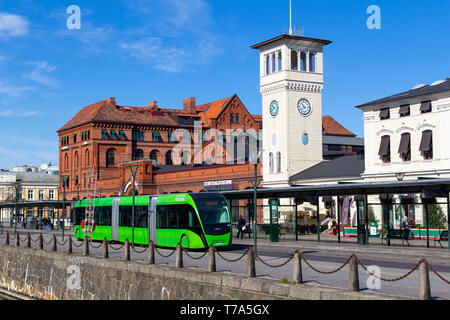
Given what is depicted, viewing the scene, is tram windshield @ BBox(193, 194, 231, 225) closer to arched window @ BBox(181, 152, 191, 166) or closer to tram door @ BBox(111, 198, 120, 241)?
tram door @ BBox(111, 198, 120, 241)

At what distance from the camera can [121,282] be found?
2125 cm

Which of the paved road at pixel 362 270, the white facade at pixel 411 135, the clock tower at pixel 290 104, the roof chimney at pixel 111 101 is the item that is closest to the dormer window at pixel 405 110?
the white facade at pixel 411 135

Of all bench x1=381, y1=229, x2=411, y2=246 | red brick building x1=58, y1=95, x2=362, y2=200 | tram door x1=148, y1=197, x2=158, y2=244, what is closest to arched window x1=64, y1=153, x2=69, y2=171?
red brick building x1=58, y1=95, x2=362, y2=200

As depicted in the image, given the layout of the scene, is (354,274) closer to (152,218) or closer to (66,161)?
(152,218)

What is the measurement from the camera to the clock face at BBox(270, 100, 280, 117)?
58.5 metres

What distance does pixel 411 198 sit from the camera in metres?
41.9

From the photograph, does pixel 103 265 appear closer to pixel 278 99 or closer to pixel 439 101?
pixel 439 101

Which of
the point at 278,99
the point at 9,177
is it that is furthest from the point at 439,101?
the point at 9,177

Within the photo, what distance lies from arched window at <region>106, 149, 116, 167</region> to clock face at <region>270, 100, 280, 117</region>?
40.3 meters

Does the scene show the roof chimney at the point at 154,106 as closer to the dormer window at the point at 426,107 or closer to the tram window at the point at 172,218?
the dormer window at the point at 426,107

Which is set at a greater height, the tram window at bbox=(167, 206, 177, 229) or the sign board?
the sign board

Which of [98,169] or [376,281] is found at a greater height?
[98,169]

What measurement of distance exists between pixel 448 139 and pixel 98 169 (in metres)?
60.2
